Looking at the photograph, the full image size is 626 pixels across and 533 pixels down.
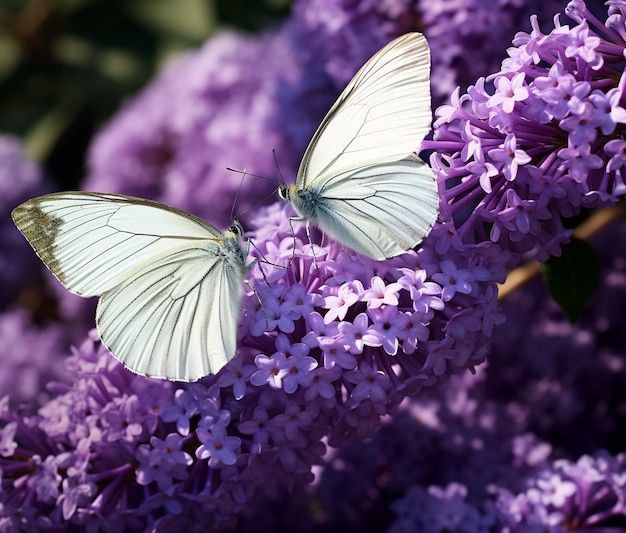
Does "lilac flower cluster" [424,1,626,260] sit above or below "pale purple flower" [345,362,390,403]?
above

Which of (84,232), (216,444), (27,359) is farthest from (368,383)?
(27,359)

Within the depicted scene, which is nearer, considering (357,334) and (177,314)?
(357,334)

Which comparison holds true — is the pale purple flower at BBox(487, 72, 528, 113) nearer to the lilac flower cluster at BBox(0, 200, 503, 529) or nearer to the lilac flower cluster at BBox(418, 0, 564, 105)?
the lilac flower cluster at BBox(0, 200, 503, 529)

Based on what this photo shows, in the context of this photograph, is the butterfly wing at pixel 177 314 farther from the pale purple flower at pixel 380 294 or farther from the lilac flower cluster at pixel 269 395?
the pale purple flower at pixel 380 294

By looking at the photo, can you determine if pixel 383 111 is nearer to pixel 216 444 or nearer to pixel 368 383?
pixel 368 383

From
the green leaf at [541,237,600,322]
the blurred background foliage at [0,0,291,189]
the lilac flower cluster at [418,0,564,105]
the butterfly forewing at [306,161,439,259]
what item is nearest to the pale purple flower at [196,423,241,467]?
the butterfly forewing at [306,161,439,259]

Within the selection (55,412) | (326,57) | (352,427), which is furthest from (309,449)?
(326,57)
